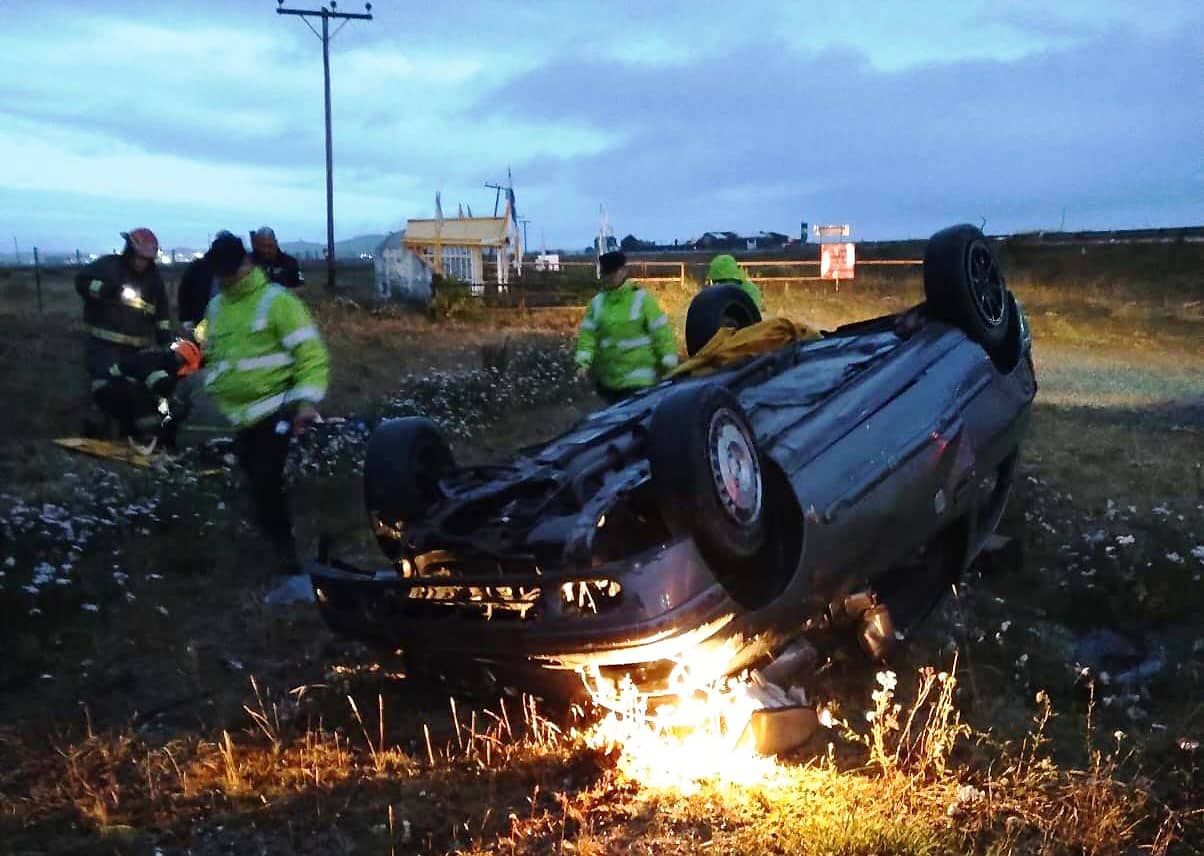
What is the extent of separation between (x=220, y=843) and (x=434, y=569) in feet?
3.15

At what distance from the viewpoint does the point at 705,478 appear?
9.93 ft

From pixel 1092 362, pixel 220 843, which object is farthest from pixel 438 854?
pixel 1092 362

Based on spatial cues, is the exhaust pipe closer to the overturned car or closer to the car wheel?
the overturned car

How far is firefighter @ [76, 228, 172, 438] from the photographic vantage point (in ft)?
24.4

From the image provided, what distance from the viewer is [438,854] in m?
2.77

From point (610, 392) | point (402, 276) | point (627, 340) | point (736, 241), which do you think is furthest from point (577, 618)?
point (736, 241)

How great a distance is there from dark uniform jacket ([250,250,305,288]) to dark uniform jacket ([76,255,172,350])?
0.97m

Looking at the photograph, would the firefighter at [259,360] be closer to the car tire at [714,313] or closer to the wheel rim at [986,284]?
the car tire at [714,313]

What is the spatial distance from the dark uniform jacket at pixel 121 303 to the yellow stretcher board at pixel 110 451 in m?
0.66

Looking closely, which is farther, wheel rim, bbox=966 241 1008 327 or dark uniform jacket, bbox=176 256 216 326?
dark uniform jacket, bbox=176 256 216 326

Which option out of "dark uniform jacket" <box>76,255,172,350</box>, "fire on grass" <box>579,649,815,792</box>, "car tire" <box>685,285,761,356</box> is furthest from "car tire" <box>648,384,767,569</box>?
"dark uniform jacket" <box>76,255,172,350</box>

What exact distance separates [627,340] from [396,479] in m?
2.90

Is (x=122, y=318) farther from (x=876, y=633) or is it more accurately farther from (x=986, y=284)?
(x=876, y=633)

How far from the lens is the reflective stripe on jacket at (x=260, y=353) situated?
5074mm
